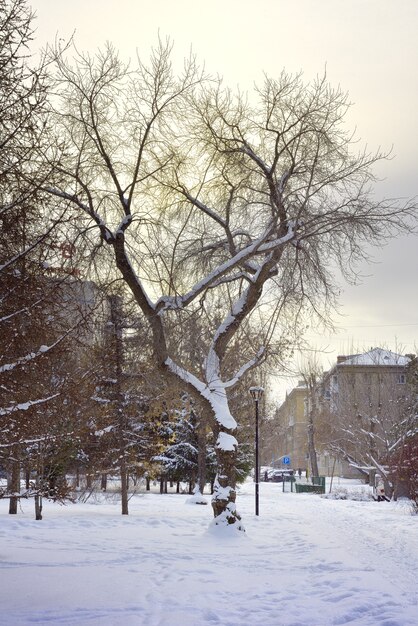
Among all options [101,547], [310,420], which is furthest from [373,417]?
[101,547]

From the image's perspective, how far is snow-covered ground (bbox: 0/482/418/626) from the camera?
7820 mm

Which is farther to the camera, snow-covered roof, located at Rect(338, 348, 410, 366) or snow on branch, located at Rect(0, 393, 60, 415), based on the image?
snow-covered roof, located at Rect(338, 348, 410, 366)

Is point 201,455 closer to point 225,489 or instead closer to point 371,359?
point 225,489

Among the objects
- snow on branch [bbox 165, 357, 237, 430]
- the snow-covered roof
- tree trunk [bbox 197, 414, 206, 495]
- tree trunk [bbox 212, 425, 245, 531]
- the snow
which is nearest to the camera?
tree trunk [bbox 212, 425, 245, 531]

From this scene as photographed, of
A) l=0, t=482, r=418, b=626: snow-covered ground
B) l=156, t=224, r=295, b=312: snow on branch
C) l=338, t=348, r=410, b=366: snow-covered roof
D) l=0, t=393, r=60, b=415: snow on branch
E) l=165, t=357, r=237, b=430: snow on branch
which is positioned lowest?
l=0, t=482, r=418, b=626: snow-covered ground

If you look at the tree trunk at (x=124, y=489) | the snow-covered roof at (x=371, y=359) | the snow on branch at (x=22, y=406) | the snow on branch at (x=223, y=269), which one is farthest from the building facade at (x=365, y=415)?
the snow on branch at (x=22, y=406)

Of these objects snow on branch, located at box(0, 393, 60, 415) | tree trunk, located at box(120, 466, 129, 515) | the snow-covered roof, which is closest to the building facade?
the snow-covered roof

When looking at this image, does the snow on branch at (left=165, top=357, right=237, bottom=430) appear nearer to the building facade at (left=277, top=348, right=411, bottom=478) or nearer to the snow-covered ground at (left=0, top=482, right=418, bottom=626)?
the snow-covered ground at (left=0, top=482, right=418, bottom=626)

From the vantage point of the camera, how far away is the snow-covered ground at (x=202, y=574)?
7.82 m

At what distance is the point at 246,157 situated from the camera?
17.3 metres

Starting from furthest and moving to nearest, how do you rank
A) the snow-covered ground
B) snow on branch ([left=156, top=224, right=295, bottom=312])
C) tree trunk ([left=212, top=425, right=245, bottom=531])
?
1. tree trunk ([left=212, top=425, right=245, bottom=531])
2. snow on branch ([left=156, top=224, right=295, bottom=312])
3. the snow-covered ground

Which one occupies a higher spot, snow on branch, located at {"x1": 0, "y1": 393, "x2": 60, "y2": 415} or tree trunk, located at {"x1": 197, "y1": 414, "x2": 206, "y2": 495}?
snow on branch, located at {"x1": 0, "y1": 393, "x2": 60, "y2": 415}

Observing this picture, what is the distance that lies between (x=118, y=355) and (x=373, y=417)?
20.7m

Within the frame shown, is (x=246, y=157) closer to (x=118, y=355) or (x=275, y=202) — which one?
(x=275, y=202)
